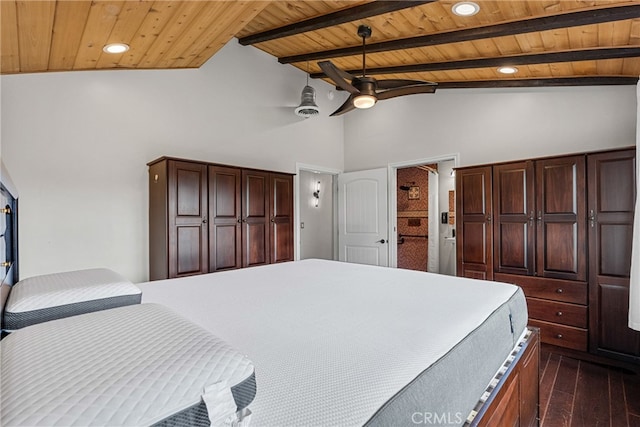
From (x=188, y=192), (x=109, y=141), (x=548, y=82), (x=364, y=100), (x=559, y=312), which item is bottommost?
(x=559, y=312)

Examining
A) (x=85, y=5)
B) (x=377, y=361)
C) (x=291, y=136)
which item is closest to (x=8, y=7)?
(x=85, y=5)

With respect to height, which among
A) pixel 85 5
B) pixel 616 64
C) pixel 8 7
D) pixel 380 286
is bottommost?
pixel 380 286

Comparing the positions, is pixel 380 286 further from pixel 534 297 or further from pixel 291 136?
pixel 291 136

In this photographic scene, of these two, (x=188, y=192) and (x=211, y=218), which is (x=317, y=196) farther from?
(x=188, y=192)

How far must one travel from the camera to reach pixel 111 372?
0.52 m

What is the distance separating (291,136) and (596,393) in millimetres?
4175

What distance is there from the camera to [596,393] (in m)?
2.39

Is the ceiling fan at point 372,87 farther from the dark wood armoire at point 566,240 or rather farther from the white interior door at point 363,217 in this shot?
the white interior door at point 363,217

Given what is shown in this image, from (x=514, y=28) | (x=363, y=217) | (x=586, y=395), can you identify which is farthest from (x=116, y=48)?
(x=586, y=395)

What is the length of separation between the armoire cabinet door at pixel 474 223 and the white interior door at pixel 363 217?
1269 millimetres

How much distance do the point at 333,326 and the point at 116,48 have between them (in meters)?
2.26

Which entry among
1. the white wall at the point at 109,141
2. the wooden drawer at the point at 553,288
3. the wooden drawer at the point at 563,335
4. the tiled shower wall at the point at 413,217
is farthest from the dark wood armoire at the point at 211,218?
the tiled shower wall at the point at 413,217

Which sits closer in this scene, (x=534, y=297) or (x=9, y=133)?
(x=9, y=133)

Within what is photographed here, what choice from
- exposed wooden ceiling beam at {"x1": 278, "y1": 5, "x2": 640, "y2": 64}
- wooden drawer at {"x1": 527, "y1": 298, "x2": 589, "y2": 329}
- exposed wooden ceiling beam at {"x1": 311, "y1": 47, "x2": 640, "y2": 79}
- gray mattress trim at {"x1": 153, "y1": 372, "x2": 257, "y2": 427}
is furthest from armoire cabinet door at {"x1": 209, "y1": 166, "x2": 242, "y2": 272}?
wooden drawer at {"x1": 527, "y1": 298, "x2": 589, "y2": 329}
